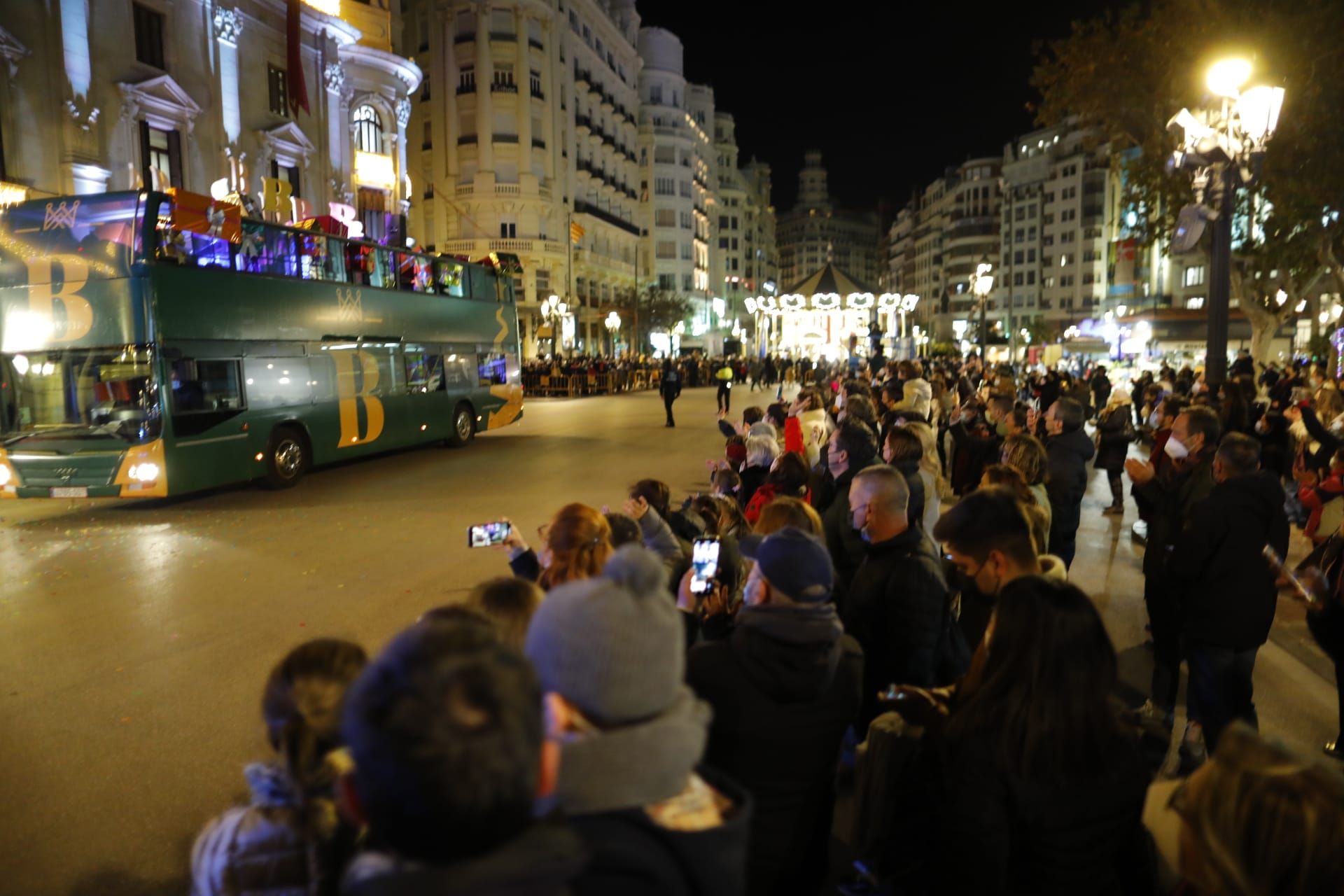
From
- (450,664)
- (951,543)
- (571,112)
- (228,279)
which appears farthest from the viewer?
(571,112)

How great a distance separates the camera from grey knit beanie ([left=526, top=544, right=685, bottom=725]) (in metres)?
1.51

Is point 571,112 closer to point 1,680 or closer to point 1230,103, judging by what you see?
point 1230,103

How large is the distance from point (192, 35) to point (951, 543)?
28.8 m

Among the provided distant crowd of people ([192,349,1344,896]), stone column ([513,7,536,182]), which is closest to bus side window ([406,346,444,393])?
distant crowd of people ([192,349,1344,896])

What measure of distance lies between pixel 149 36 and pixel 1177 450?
27779mm

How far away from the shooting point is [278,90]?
93.0 ft

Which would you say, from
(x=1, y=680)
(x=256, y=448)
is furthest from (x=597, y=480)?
(x=1, y=680)

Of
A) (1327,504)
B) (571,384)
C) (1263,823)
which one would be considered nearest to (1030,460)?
(1327,504)

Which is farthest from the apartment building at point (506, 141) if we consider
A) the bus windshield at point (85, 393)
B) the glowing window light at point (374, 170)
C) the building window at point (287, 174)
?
the bus windshield at point (85, 393)

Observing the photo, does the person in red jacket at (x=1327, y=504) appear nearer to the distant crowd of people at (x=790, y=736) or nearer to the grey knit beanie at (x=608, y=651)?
the distant crowd of people at (x=790, y=736)

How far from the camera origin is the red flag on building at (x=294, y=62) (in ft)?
90.5

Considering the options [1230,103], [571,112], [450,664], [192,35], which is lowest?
[450,664]

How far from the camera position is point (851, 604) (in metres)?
3.63

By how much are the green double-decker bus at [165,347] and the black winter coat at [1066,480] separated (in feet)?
34.6
